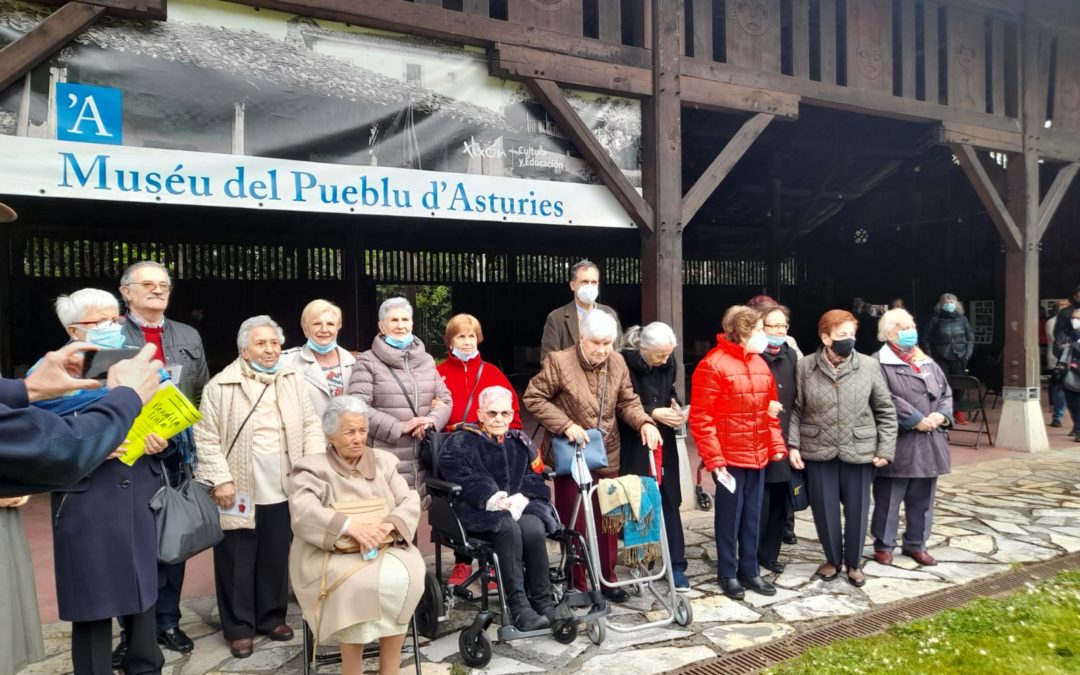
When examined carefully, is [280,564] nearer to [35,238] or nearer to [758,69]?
[758,69]

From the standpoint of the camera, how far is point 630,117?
581 centimetres

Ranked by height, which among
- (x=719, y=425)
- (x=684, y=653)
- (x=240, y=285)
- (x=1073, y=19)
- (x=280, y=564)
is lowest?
(x=684, y=653)

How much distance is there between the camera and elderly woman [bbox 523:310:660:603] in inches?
150

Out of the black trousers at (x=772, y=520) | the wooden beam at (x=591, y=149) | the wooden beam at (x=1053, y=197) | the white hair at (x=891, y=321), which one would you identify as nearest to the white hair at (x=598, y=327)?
the black trousers at (x=772, y=520)

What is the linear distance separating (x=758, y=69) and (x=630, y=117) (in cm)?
133

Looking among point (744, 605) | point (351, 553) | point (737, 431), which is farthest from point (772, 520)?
point (351, 553)

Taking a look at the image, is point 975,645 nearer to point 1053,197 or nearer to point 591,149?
Result: point 591,149

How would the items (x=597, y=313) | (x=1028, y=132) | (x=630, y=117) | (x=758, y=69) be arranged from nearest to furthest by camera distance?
(x=597, y=313) → (x=630, y=117) → (x=758, y=69) → (x=1028, y=132)

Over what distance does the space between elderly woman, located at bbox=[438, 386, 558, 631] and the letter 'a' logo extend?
2607 mm

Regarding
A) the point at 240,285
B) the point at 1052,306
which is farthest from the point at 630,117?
the point at 1052,306

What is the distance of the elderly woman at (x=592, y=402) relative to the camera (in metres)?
3.82

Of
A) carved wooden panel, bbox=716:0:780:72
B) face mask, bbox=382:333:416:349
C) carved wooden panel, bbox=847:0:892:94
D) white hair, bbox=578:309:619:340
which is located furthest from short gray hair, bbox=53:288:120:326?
carved wooden panel, bbox=847:0:892:94

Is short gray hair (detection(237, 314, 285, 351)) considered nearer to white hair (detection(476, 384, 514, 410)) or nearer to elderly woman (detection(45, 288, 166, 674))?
elderly woman (detection(45, 288, 166, 674))

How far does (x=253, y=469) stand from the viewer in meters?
3.38
